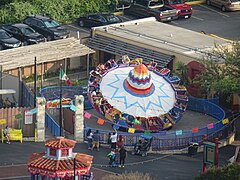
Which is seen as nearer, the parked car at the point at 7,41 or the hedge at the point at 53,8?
the parked car at the point at 7,41

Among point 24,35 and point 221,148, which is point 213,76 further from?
point 24,35

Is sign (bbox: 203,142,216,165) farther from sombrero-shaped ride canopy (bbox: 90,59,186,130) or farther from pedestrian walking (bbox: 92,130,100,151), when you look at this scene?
pedestrian walking (bbox: 92,130,100,151)

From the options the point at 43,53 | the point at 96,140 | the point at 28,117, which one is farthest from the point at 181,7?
the point at 96,140

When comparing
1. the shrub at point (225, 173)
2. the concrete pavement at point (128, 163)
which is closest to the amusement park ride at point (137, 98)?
the concrete pavement at point (128, 163)

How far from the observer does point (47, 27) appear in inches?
2589

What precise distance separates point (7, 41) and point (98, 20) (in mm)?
8019

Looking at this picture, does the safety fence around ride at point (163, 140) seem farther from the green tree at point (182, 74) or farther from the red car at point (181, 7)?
the red car at point (181, 7)

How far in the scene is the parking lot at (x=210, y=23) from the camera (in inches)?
2729

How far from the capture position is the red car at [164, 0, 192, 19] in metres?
71.8

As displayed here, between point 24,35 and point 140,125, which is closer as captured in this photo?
point 140,125

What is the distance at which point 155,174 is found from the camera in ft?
159

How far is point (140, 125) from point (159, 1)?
2142 cm

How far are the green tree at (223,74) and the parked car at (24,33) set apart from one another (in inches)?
465

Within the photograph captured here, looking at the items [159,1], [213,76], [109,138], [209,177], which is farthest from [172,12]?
[209,177]
